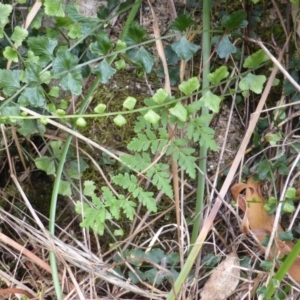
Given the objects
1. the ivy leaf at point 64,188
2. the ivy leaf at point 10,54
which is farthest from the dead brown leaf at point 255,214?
the ivy leaf at point 10,54

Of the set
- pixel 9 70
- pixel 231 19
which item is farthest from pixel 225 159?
pixel 9 70

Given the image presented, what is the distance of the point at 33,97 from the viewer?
47.6 inches

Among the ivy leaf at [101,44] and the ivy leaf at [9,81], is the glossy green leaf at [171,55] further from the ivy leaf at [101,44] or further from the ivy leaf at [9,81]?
the ivy leaf at [9,81]

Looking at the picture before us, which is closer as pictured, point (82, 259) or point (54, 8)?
point (54, 8)

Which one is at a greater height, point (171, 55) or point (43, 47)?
point (43, 47)

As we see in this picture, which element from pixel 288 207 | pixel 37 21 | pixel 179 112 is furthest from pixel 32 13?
pixel 288 207

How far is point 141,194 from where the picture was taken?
4.07 ft

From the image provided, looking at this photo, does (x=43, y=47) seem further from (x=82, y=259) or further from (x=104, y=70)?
(x=82, y=259)

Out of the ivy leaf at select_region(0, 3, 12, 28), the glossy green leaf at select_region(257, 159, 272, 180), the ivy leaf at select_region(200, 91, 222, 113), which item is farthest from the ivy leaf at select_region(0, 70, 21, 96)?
the glossy green leaf at select_region(257, 159, 272, 180)

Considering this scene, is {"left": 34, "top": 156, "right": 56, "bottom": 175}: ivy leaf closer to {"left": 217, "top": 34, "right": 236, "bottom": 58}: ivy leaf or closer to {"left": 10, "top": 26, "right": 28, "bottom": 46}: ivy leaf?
{"left": 10, "top": 26, "right": 28, "bottom": 46}: ivy leaf

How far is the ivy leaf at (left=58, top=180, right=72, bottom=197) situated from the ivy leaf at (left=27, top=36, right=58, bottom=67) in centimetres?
35

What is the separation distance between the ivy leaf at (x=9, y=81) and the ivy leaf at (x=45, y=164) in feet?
0.76

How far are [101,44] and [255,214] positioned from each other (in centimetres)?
64

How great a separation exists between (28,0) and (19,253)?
29.2 inches
